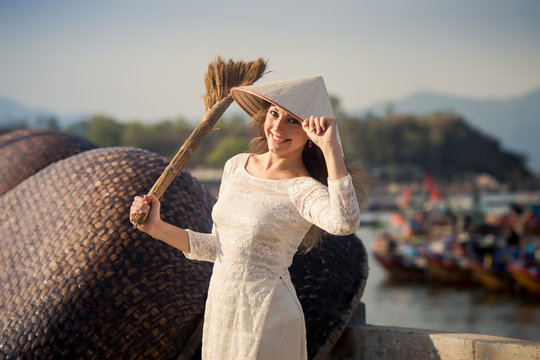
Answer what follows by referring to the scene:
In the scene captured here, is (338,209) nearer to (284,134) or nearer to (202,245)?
(284,134)

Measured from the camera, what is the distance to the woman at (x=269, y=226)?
2.33 metres

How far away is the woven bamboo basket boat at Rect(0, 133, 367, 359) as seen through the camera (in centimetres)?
316

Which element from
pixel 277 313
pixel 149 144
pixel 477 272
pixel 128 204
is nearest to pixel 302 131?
pixel 277 313

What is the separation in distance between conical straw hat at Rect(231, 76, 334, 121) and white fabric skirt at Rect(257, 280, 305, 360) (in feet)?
1.98

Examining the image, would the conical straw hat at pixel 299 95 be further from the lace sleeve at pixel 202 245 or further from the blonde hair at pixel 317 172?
the lace sleeve at pixel 202 245

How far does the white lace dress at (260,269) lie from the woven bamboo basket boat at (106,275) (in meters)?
0.87

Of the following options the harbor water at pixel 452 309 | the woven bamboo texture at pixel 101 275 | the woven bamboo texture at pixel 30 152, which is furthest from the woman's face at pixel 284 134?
the harbor water at pixel 452 309

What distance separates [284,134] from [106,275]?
50.4 inches

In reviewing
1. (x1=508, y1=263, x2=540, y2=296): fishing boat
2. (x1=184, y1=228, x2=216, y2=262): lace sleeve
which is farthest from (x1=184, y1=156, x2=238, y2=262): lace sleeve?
(x1=508, y1=263, x2=540, y2=296): fishing boat

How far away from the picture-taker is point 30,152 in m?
4.95

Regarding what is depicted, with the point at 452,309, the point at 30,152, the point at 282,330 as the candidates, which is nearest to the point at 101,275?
the point at 282,330

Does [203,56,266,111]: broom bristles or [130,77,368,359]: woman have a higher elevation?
[203,56,266,111]: broom bristles

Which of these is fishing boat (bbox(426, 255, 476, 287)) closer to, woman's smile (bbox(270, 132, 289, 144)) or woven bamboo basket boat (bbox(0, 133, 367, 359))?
woven bamboo basket boat (bbox(0, 133, 367, 359))

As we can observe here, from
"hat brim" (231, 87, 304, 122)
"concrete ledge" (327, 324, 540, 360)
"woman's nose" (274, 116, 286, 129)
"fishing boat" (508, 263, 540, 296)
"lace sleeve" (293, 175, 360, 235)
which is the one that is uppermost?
"hat brim" (231, 87, 304, 122)
